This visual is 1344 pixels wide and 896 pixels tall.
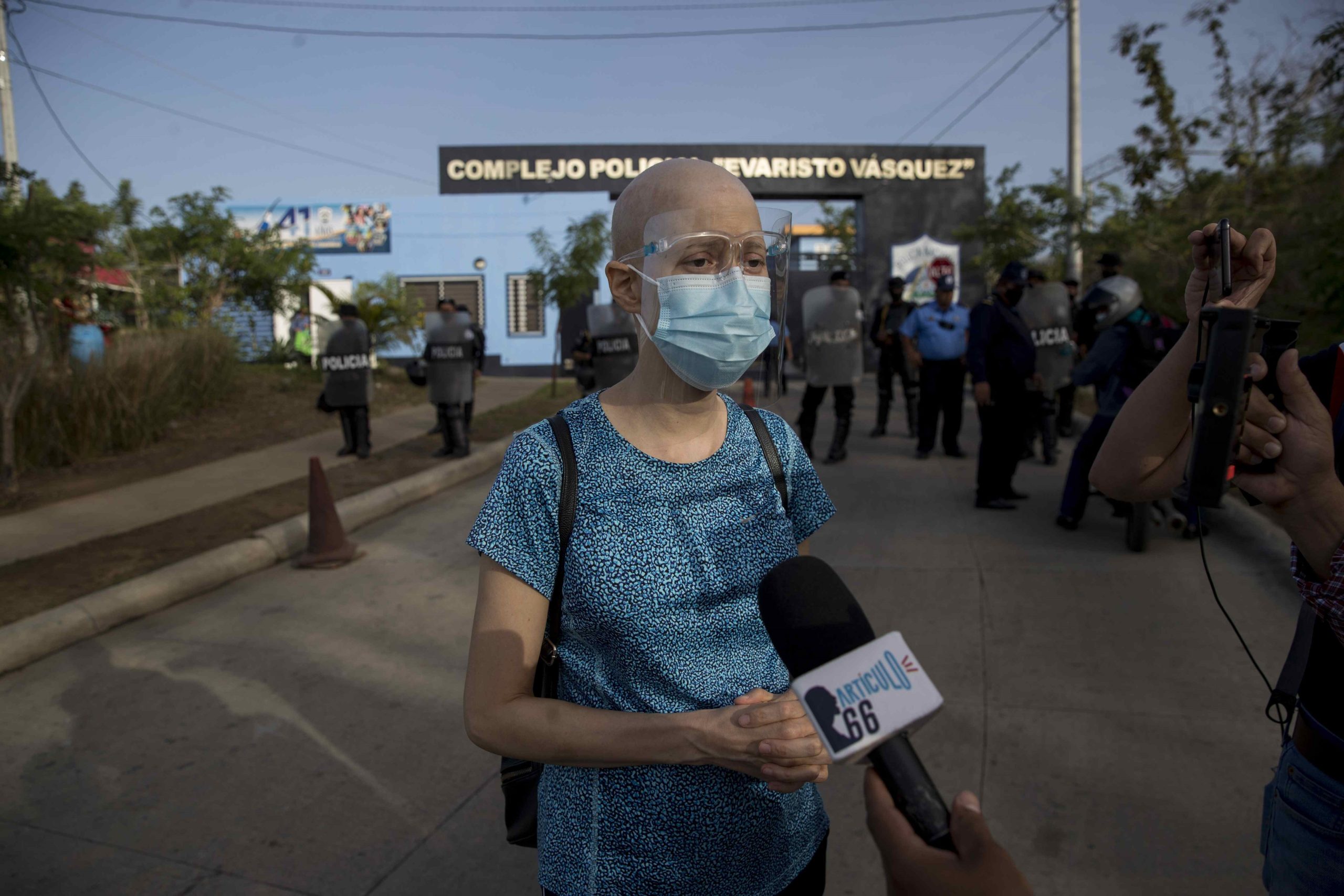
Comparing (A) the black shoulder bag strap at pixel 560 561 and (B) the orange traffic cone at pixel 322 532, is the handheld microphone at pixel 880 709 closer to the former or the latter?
(A) the black shoulder bag strap at pixel 560 561

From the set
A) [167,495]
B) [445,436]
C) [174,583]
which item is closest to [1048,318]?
[445,436]

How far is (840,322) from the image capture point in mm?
10031

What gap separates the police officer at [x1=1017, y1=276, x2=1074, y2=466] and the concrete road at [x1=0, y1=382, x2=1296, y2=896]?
2.95m

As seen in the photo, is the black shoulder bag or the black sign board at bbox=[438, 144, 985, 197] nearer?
the black shoulder bag

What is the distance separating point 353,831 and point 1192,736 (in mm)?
3318

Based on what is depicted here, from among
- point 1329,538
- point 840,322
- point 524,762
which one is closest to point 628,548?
point 524,762

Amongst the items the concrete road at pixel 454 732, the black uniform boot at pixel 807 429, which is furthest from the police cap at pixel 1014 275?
the black uniform boot at pixel 807 429

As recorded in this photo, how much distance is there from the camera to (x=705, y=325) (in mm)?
1720

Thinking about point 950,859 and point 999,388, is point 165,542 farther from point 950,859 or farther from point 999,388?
point 950,859

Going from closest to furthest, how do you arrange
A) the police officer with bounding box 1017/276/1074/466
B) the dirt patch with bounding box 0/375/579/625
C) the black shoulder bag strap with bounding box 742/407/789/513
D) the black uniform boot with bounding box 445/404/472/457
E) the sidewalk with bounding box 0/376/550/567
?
the black shoulder bag strap with bounding box 742/407/789/513 → the dirt patch with bounding box 0/375/579/625 → the sidewalk with bounding box 0/376/550/567 → the police officer with bounding box 1017/276/1074/466 → the black uniform boot with bounding box 445/404/472/457

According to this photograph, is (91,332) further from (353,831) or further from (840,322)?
(353,831)

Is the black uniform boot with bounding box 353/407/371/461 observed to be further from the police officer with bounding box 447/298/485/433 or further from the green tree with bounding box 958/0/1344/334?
the green tree with bounding box 958/0/1344/334

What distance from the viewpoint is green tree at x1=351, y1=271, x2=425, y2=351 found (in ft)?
61.1

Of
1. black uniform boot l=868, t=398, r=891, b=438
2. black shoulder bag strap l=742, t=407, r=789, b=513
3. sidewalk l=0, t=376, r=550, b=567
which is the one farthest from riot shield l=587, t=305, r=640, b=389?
black shoulder bag strap l=742, t=407, r=789, b=513
